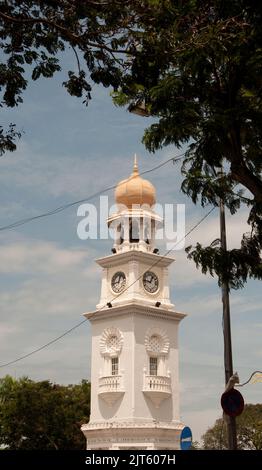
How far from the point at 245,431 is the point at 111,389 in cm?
2209

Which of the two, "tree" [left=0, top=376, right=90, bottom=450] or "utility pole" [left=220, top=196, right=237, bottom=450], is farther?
"tree" [left=0, top=376, right=90, bottom=450]

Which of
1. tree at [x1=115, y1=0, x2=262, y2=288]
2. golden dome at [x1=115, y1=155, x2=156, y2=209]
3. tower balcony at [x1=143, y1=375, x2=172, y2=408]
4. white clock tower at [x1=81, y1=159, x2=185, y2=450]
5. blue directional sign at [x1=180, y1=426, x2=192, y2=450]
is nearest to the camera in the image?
tree at [x1=115, y1=0, x2=262, y2=288]

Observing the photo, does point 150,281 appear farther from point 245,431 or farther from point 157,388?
point 245,431

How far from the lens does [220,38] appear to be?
10.9 meters

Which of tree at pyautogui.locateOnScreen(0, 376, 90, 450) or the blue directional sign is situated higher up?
tree at pyautogui.locateOnScreen(0, 376, 90, 450)

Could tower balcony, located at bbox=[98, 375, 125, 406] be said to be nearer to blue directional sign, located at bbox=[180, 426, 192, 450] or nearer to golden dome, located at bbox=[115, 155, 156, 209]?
golden dome, located at bbox=[115, 155, 156, 209]

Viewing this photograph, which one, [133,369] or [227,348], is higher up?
[133,369]

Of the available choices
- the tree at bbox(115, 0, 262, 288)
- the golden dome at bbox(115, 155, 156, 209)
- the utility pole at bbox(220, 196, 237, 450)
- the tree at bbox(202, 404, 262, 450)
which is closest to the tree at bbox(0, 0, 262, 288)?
the tree at bbox(115, 0, 262, 288)

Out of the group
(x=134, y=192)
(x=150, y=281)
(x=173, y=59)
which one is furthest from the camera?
(x=134, y=192)

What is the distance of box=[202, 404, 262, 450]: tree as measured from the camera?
5608 centimetres

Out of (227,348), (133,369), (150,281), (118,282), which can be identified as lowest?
(227,348)

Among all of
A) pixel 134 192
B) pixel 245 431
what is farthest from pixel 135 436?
pixel 245 431

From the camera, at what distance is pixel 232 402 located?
12688mm
